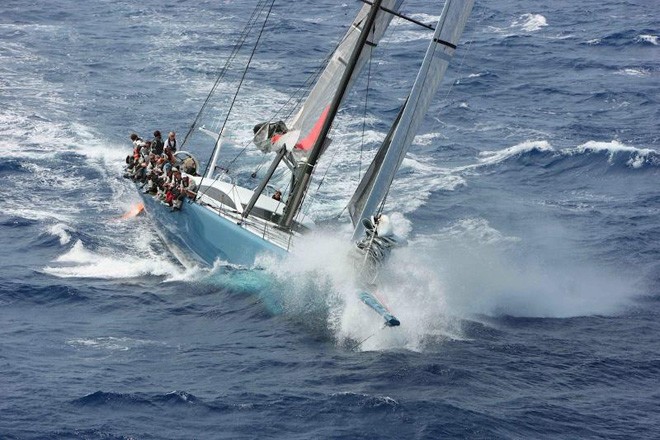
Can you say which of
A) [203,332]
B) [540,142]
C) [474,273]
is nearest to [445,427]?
[203,332]

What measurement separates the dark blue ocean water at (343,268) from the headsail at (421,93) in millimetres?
2018

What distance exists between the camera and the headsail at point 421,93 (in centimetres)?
2430

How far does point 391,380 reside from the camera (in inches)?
859

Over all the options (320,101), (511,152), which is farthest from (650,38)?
(320,101)

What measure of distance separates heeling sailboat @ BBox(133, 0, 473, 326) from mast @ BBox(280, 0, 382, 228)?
3cm

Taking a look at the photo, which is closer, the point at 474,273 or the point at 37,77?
the point at 474,273

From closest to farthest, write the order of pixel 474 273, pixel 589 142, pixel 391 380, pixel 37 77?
pixel 391 380 → pixel 474 273 → pixel 589 142 → pixel 37 77

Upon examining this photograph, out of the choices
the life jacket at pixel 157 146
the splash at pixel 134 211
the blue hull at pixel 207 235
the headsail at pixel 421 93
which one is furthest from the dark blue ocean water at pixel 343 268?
the life jacket at pixel 157 146

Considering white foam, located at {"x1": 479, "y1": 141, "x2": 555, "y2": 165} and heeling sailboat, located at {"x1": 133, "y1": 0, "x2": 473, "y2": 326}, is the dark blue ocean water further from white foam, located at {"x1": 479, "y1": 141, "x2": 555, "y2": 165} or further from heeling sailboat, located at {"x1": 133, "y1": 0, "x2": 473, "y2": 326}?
heeling sailboat, located at {"x1": 133, "y1": 0, "x2": 473, "y2": 326}

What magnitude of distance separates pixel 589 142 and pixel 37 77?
24.2 meters

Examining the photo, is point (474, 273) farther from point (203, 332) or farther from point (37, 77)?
point (37, 77)

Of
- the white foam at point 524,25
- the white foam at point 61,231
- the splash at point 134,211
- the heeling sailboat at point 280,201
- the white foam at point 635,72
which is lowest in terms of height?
the white foam at point 61,231

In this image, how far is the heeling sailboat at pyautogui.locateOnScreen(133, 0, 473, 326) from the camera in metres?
25.1

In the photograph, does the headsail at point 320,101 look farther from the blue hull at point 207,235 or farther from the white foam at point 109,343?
the white foam at point 109,343
